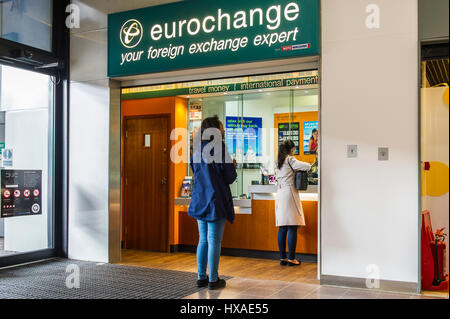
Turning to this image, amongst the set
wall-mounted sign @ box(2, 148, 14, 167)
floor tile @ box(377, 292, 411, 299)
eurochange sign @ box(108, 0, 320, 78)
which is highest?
eurochange sign @ box(108, 0, 320, 78)

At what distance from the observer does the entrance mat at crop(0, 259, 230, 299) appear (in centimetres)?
434

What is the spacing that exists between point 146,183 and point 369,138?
375 centimetres

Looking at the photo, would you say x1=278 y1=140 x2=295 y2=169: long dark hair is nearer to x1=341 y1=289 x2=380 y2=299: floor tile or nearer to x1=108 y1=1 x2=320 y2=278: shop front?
x1=108 y1=1 x2=320 y2=278: shop front

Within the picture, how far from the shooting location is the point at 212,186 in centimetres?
445

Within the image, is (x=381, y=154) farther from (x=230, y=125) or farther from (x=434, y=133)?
(x=230, y=125)

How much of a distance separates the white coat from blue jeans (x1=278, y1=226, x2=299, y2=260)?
0.32 ft

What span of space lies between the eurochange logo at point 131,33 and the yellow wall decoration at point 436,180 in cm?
371

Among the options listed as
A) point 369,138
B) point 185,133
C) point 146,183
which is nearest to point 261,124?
point 185,133

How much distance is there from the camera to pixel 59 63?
615 cm

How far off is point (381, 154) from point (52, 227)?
4.36 m

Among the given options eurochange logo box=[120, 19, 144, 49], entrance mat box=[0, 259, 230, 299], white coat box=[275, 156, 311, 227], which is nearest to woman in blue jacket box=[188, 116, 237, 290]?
entrance mat box=[0, 259, 230, 299]

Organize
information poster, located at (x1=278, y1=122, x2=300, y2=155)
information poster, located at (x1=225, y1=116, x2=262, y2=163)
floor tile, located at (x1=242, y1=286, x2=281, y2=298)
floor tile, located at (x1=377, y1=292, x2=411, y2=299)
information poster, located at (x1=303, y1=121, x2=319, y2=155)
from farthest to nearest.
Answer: information poster, located at (x1=225, y1=116, x2=262, y2=163) < information poster, located at (x1=278, y1=122, x2=300, y2=155) < information poster, located at (x1=303, y1=121, x2=319, y2=155) < floor tile, located at (x1=242, y1=286, x2=281, y2=298) < floor tile, located at (x1=377, y1=292, x2=411, y2=299)

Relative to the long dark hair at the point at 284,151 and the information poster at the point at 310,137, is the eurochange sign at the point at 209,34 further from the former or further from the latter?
the information poster at the point at 310,137

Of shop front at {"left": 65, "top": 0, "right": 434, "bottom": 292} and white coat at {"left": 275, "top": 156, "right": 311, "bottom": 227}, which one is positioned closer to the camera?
shop front at {"left": 65, "top": 0, "right": 434, "bottom": 292}
